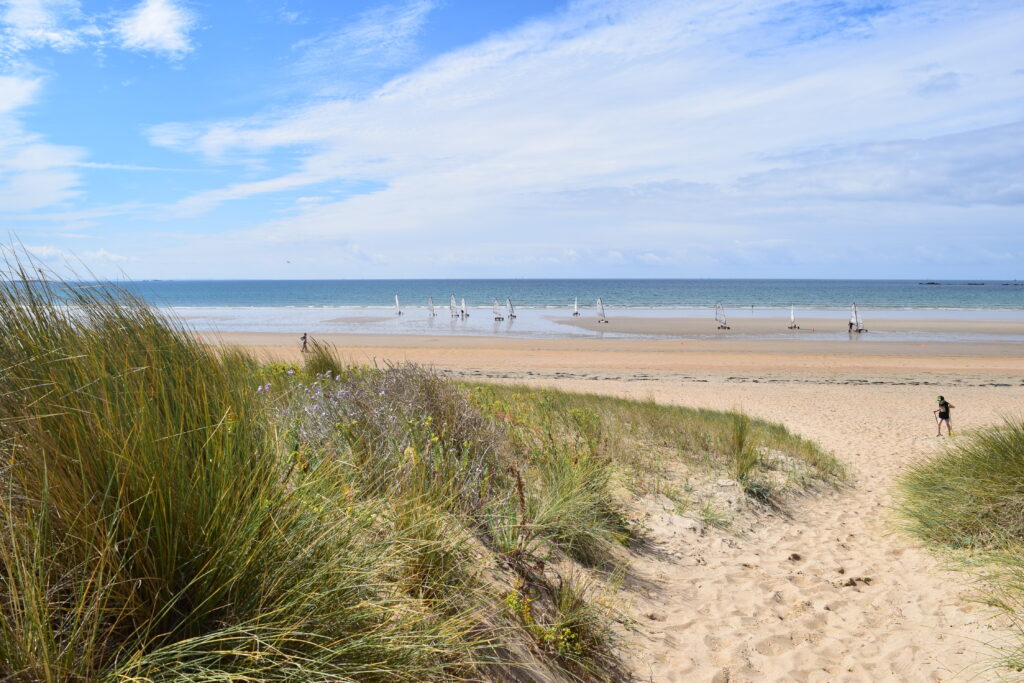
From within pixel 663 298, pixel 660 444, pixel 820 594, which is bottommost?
pixel 820 594

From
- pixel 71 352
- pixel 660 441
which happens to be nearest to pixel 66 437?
pixel 71 352

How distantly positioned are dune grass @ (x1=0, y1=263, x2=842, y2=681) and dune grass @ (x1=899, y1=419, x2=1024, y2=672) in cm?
303

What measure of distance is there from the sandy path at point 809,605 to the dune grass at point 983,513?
0.21 m

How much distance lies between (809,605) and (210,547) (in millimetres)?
4525

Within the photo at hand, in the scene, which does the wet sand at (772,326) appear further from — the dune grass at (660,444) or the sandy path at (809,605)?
the sandy path at (809,605)

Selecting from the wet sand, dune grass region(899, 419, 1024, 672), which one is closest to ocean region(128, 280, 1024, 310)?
the wet sand

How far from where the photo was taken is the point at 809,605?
5.09m

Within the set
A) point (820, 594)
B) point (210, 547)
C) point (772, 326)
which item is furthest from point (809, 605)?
point (772, 326)

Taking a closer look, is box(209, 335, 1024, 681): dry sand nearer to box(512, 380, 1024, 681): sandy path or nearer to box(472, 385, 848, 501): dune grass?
box(512, 380, 1024, 681): sandy path

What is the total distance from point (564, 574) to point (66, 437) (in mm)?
3161

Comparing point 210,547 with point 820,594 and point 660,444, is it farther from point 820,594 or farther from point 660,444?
point 660,444

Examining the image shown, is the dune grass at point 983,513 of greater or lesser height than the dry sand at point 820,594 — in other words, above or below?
above

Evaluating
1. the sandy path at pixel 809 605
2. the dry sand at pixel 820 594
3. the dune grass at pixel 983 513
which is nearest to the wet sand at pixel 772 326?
the dry sand at pixel 820 594

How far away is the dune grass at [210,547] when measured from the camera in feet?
7.36
